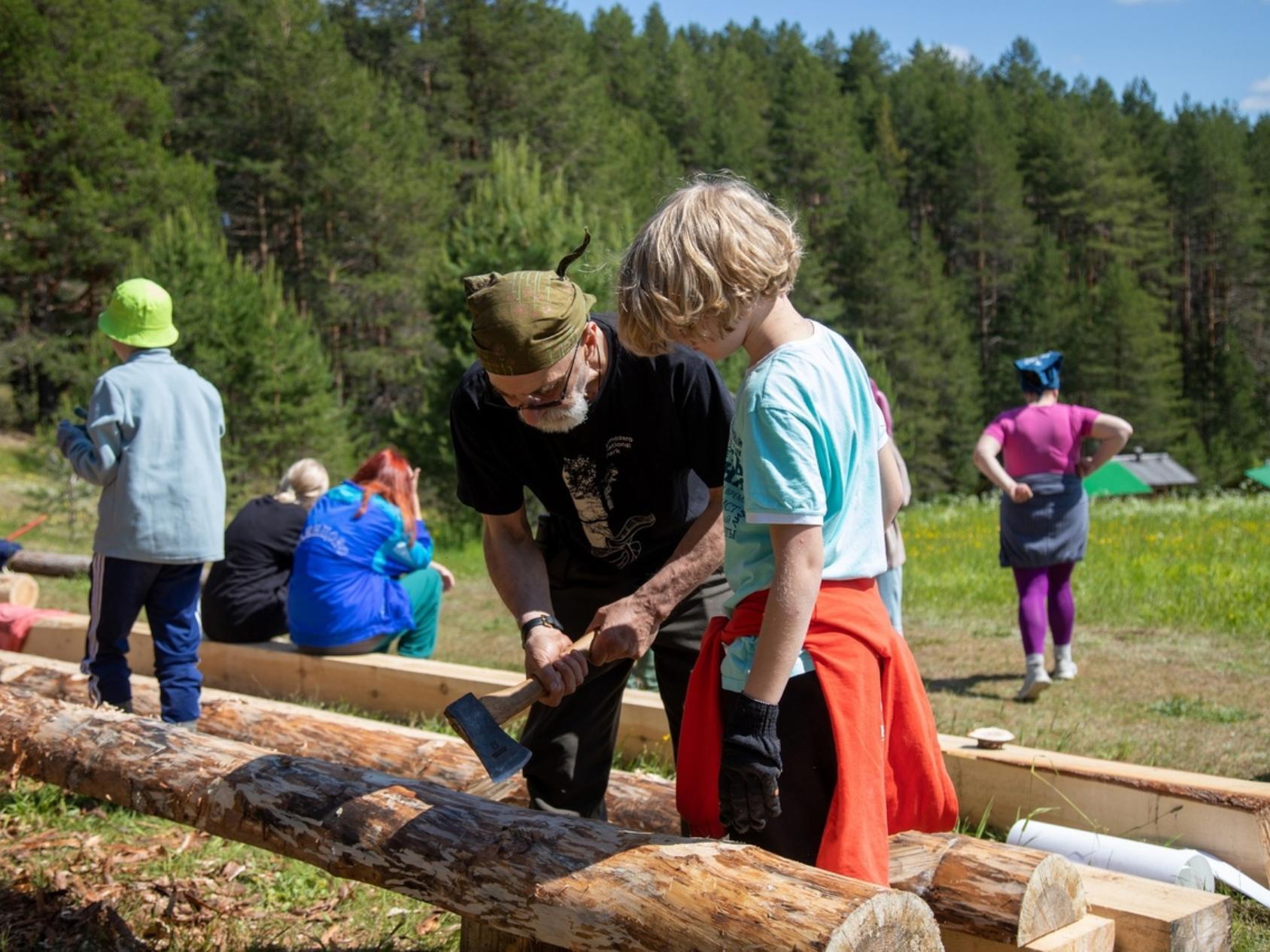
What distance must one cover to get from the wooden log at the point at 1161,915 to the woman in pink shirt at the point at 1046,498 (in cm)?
351

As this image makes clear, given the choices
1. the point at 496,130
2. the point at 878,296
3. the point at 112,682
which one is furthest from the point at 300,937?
the point at 878,296

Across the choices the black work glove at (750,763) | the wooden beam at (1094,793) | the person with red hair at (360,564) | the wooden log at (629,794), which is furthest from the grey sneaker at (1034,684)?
the black work glove at (750,763)

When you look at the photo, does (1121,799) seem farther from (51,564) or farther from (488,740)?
(51,564)

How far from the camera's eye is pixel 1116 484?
38750mm

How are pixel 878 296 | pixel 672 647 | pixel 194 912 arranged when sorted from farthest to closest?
pixel 878 296, pixel 194 912, pixel 672 647

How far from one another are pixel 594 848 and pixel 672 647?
84cm

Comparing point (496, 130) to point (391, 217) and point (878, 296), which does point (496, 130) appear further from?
point (878, 296)

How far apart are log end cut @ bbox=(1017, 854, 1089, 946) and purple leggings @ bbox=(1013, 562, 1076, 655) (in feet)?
12.0

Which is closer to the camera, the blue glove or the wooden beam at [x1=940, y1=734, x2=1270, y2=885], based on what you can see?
the wooden beam at [x1=940, y1=734, x2=1270, y2=885]

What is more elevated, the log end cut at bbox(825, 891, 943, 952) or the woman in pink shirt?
the woman in pink shirt

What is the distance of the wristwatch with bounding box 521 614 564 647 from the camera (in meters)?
3.06

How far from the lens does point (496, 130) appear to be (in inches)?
1783

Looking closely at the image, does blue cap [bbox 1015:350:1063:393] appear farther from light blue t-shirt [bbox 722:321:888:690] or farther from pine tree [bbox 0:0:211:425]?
pine tree [bbox 0:0:211:425]

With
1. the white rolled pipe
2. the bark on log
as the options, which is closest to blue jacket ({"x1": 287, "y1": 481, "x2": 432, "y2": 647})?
the bark on log
